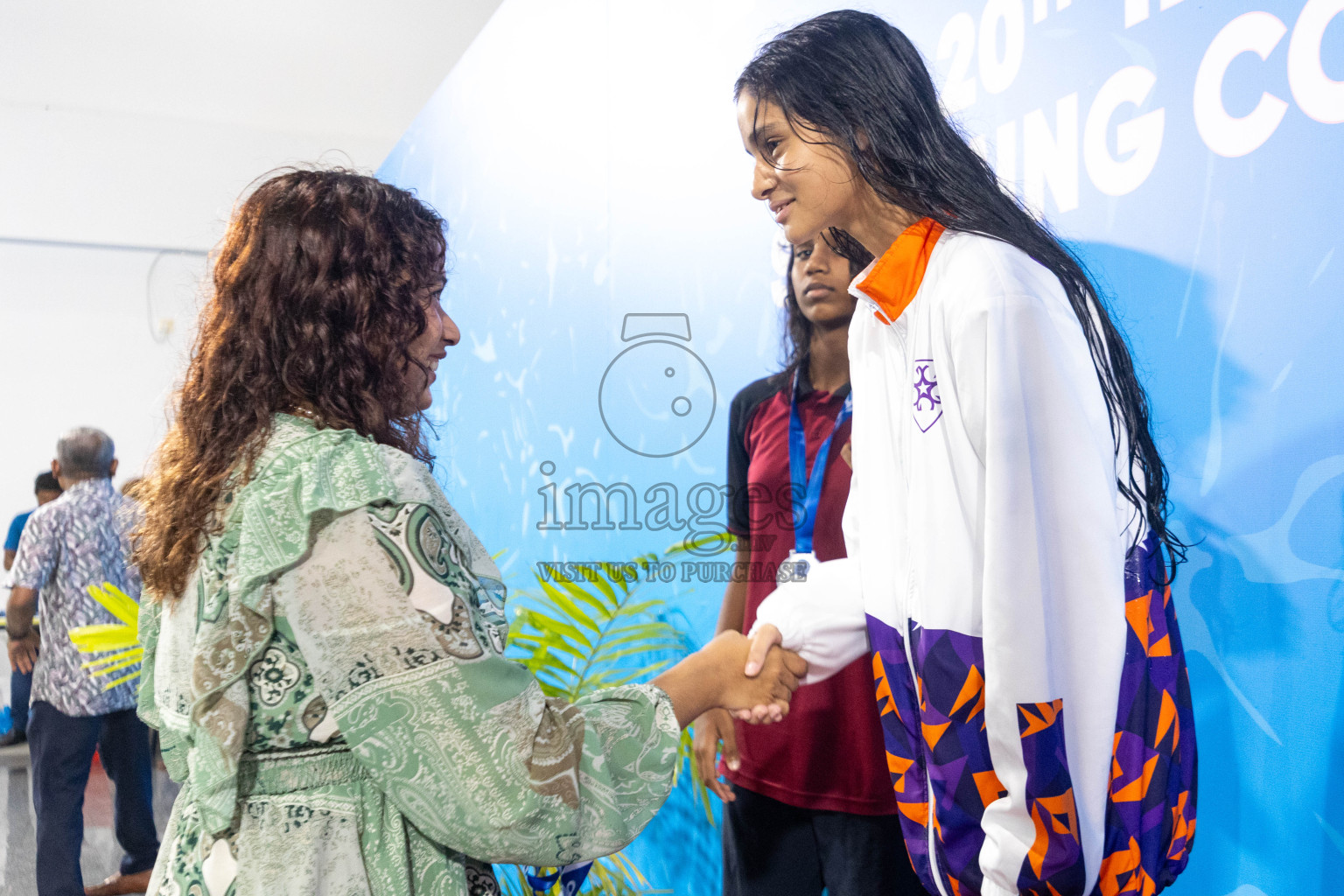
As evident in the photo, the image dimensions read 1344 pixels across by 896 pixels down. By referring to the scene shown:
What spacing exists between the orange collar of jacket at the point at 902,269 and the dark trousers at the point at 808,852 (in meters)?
0.90

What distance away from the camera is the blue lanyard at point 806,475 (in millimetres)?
1730

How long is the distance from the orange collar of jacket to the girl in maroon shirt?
57 cm

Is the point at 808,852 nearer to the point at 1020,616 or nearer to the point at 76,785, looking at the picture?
the point at 1020,616

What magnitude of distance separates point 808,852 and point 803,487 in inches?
25.2

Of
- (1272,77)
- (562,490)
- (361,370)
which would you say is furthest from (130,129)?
(1272,77)

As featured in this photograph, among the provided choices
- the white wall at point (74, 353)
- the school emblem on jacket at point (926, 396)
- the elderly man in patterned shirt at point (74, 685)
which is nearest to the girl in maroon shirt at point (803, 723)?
the school emblem on jacket at point (926, 396)

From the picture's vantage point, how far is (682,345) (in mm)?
2551

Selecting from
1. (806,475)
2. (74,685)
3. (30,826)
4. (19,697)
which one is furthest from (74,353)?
(806,475)

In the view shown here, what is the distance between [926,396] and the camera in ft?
3.55

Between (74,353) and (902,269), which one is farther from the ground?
(74,353)

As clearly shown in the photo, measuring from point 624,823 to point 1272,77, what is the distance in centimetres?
113

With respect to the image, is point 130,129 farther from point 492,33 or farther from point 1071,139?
Answer: point 1071,139

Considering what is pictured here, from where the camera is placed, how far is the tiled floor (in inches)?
162
